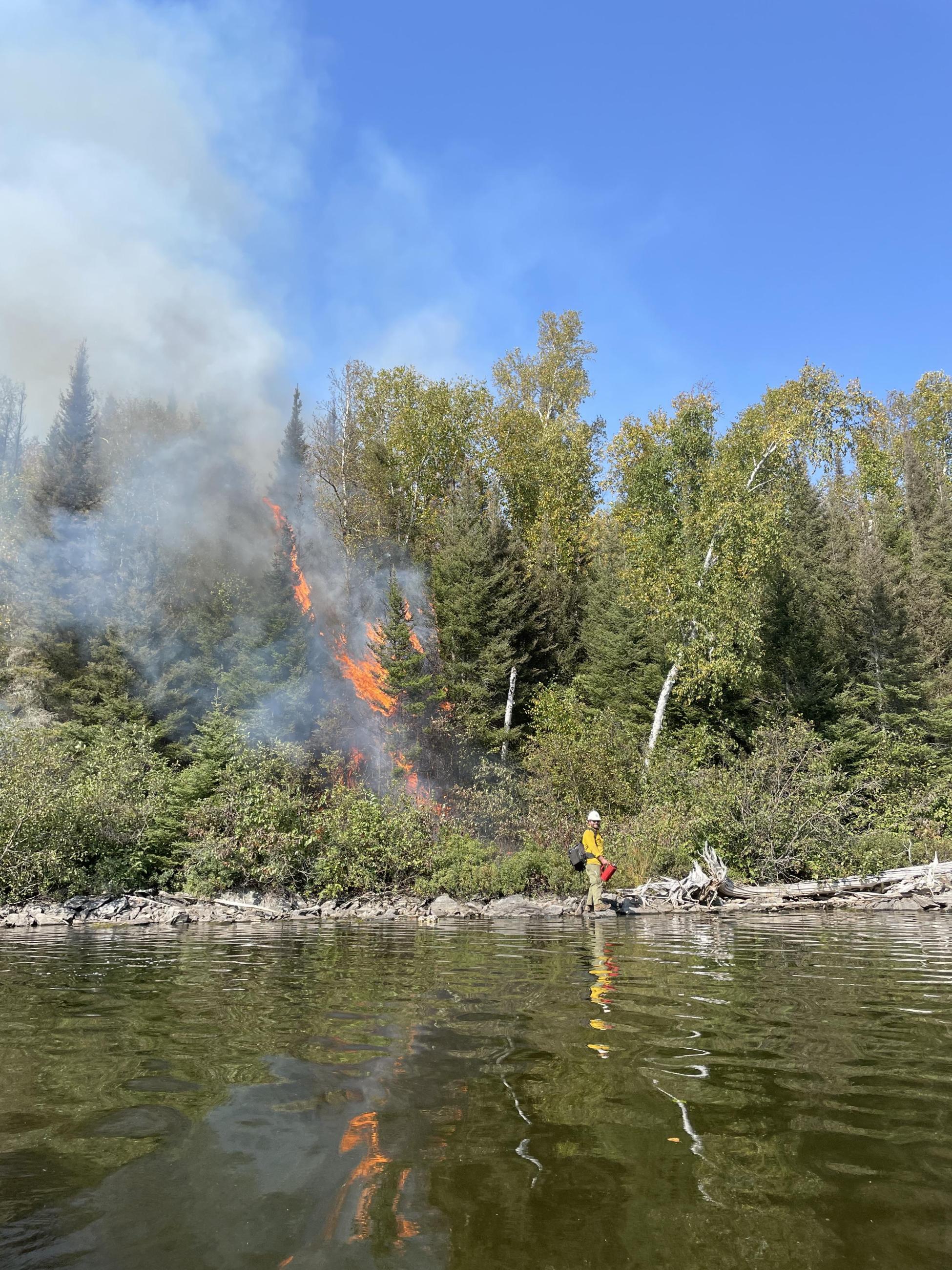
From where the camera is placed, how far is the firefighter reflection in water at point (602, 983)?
5281 mm

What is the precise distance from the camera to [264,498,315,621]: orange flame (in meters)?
33.4

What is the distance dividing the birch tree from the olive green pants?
10673 millimetres

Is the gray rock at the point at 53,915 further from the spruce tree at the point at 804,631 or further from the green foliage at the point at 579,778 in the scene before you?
the spruce tree at the point at 804,631

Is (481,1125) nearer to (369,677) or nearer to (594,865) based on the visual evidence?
(594,865)

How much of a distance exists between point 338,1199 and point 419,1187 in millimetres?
283

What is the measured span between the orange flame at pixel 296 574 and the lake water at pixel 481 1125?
26603 millimetres

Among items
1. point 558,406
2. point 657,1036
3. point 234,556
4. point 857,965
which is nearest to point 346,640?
point 234,556

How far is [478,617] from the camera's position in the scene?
3397 centimetres

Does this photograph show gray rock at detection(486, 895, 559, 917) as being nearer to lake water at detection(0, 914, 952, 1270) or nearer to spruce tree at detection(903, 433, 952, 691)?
lake water at detection(0, 914, 952, 1270)

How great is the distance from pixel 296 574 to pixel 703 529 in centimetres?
1646

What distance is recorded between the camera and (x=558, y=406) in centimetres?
4659

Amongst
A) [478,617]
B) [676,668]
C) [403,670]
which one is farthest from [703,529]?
[403,670]

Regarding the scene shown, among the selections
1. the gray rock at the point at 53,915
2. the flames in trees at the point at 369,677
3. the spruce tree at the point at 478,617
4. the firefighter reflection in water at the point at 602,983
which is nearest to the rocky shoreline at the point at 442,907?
the gray rock at the point at 53,915

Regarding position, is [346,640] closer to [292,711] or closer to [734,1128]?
[292,711]
